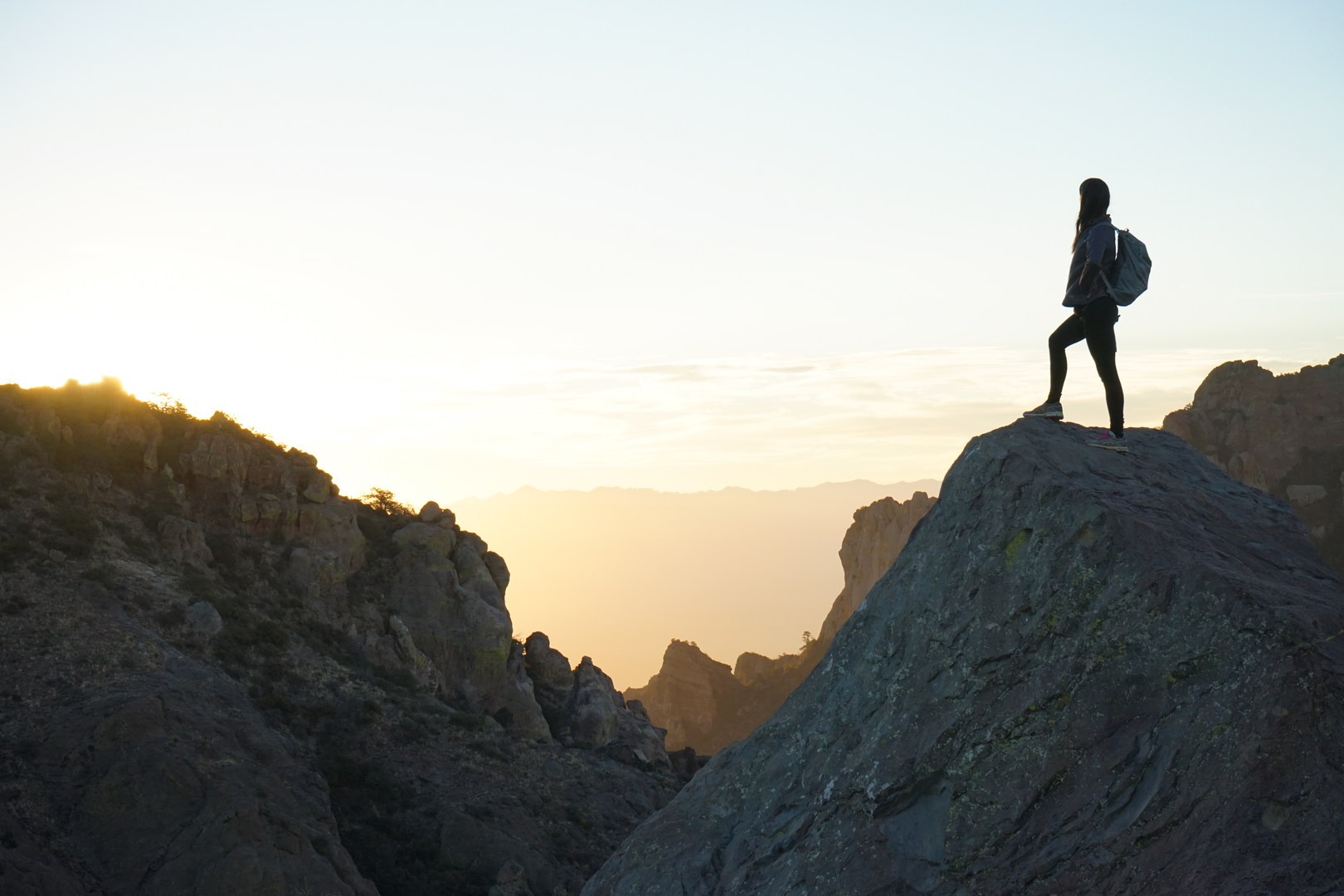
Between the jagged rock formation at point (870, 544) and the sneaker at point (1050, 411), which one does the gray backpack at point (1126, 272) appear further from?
the jagged rock formation at point (870, 544)

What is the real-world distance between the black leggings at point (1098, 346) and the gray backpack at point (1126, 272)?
145 mm

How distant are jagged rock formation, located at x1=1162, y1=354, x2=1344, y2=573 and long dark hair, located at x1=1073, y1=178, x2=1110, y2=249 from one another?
224 ft

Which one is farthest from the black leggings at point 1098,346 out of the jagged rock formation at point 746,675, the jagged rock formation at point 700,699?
the jagged rock formation at point 700,699

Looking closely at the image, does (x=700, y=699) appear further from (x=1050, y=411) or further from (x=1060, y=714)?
(x=1060, y=714)

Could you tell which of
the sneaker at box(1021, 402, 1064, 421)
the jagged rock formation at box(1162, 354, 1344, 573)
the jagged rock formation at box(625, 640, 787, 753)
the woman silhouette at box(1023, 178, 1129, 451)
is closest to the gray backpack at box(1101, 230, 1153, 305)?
the woman silhouette at box(1023, 178, 1129, 451)

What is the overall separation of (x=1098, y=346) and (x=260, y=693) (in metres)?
25.8

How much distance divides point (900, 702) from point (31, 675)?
21.7m

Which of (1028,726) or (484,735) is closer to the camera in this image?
(1028,726)

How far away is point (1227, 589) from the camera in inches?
392

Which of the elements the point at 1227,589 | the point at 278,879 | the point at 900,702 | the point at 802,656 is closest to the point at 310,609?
the point at 278,879

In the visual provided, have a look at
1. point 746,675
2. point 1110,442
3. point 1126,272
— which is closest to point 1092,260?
point 1126,272

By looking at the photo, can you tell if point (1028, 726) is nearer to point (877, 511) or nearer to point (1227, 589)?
point (1227, 589)

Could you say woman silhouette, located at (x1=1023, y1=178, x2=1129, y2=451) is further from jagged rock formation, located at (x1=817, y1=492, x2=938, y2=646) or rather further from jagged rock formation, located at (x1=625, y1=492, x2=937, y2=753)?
jagged rock formation, located at (x1=817, y1=492, x2=938, y2=646)

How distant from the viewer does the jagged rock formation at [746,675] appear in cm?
9531
